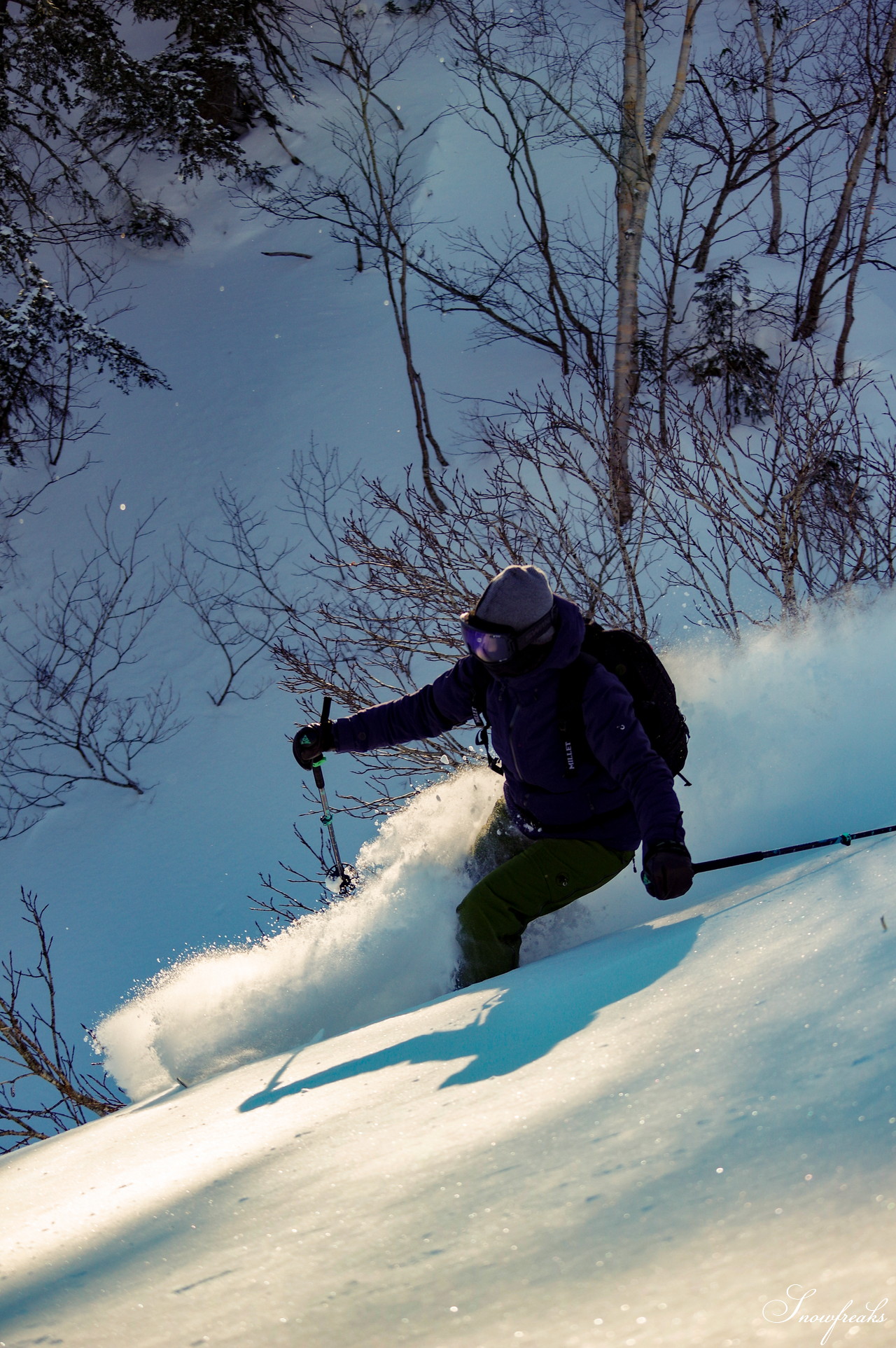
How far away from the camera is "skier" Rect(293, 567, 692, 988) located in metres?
2.71

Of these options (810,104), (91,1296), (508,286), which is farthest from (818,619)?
(810,104)

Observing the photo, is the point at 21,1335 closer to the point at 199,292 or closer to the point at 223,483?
the point at 223,483

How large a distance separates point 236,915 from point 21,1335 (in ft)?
37.0

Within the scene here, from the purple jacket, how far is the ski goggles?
8 centimetres

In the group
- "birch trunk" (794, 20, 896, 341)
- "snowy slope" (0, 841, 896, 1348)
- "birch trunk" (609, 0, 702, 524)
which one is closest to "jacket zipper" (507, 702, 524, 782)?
"snowy slope" (0, 841, 896, 1348)

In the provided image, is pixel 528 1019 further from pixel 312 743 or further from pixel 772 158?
pixel 772 158

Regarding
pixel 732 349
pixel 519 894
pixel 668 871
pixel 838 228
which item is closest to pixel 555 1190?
pixel 668 871

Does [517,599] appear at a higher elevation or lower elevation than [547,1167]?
higher

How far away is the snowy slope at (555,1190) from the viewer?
0.99 m

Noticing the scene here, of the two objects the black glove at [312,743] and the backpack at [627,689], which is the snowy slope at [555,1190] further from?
the black glove at [312,743]

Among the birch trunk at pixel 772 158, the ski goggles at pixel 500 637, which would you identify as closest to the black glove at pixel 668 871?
the ski goggles at pixel 500 637

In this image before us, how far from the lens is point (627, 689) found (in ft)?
9.71

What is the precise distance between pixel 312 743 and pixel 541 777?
1195 mm

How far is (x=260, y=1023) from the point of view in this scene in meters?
3.44
